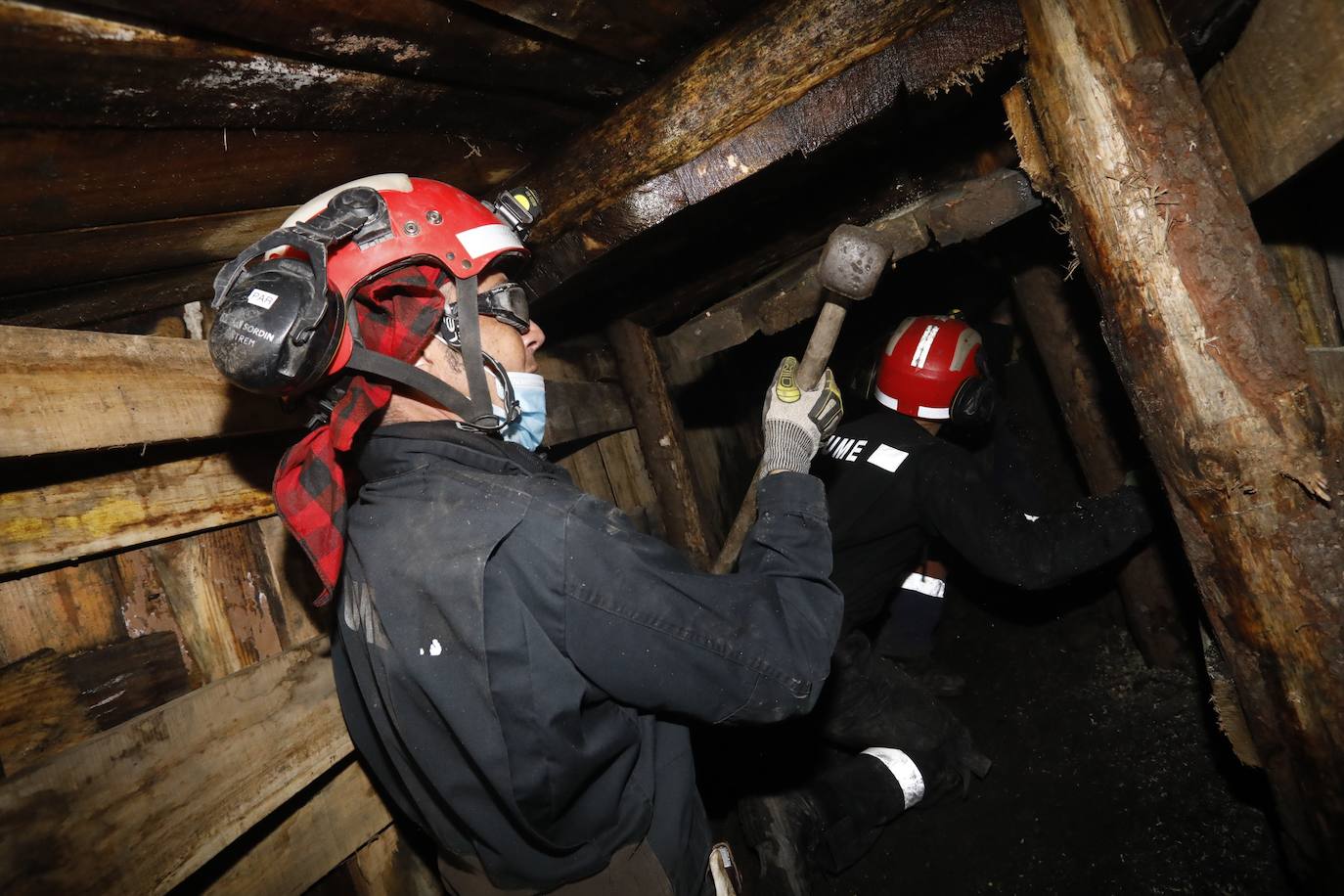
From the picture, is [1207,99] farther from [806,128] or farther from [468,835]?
[468,835]

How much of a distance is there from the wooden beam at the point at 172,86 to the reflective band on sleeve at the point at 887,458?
2.36 metres

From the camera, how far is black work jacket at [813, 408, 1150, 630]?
3.19m

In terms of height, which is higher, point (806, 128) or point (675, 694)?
point (806, 128)

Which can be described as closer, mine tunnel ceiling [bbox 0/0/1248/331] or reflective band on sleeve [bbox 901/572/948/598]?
mine tunnel ceiling [bbox 0/0/1248/331]

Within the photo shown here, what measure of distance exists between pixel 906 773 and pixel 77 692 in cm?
320

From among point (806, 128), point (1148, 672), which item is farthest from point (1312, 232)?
point (1148, 672)

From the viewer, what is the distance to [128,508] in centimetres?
176

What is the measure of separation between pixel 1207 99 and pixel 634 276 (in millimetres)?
2396

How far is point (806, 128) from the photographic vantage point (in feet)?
6.78

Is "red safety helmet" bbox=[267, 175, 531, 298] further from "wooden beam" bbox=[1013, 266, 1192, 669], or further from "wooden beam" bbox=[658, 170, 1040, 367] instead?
"wooden beam" bbox=[1013, 266, 1192, 669]

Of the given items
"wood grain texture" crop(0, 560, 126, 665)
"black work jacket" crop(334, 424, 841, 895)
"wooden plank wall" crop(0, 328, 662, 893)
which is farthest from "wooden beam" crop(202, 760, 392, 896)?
"wood grain texture" crop(0, 560, 126, 665)

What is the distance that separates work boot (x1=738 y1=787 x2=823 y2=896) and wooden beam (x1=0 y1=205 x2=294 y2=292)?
2931 millimetres

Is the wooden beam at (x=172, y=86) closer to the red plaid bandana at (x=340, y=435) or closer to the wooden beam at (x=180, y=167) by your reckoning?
the wooden beam at (x=180, y=167)

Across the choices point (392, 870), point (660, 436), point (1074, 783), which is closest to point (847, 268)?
point (660, 436)
